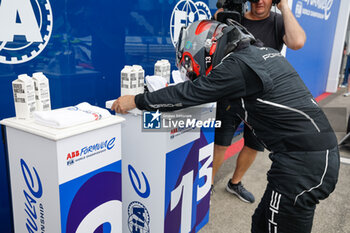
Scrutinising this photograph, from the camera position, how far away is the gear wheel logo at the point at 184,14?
2480mm

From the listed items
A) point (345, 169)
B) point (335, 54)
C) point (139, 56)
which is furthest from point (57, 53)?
point (335, 54)

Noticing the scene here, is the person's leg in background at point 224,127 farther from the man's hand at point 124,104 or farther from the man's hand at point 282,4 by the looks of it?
the man's hand at point 124,104

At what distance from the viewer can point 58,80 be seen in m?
1.68

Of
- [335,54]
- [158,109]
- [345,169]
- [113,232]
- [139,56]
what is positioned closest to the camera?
[158,109]

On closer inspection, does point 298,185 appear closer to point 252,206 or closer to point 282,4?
point 252,206

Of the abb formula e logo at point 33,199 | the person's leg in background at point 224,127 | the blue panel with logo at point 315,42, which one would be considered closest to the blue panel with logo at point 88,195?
the abb formula e logo at point 33,199

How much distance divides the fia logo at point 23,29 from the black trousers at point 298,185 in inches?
50.3

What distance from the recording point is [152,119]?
5.01ft

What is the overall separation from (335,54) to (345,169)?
5.55 metres

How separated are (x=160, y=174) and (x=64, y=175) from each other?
1.83 feet

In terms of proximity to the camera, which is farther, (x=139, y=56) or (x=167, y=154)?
(x=139, y=56)

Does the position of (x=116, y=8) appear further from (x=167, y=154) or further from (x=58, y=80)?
(x=167, y=154)

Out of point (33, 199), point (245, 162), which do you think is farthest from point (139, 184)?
point (245, 162)

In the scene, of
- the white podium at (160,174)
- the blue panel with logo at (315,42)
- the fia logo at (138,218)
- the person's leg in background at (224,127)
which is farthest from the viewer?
the blue panel with logo at (315,42)
